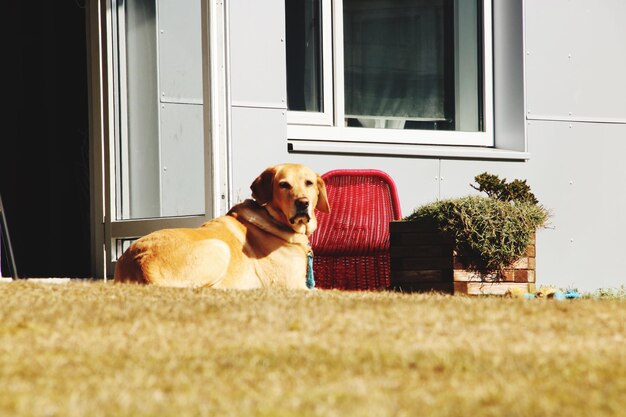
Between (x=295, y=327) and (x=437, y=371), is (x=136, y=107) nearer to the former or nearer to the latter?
(x=295, y=327)

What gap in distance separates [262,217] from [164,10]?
182 centimetres

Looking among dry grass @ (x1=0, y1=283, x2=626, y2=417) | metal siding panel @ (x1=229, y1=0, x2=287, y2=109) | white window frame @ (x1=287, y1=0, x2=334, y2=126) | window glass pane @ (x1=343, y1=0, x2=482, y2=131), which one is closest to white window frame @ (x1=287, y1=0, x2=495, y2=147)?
white window frame @ (x1=287, y1=0, x2=334, y2=126)

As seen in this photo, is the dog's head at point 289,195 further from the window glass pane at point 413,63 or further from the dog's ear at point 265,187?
the window glass pane at point 413,63

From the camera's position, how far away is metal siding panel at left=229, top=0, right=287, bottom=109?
7.02 metres

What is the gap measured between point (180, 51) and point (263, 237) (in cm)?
159

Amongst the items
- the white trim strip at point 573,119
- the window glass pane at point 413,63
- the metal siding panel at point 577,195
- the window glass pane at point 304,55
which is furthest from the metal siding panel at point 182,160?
the white trim strip at point 573,119

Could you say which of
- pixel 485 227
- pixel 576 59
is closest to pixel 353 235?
pixel 485 227

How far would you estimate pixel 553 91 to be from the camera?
827 centimetres

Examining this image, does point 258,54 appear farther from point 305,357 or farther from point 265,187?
point 305,357

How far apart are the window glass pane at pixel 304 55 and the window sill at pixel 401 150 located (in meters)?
0.35

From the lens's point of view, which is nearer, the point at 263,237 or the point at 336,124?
the point at 263,237

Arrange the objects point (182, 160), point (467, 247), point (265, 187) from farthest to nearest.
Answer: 1. point (182, 160)
2. point (467, 247)
3. point (265, 187)

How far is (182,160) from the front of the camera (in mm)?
6727

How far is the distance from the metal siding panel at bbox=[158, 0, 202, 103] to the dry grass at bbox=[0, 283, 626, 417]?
2647 mm
